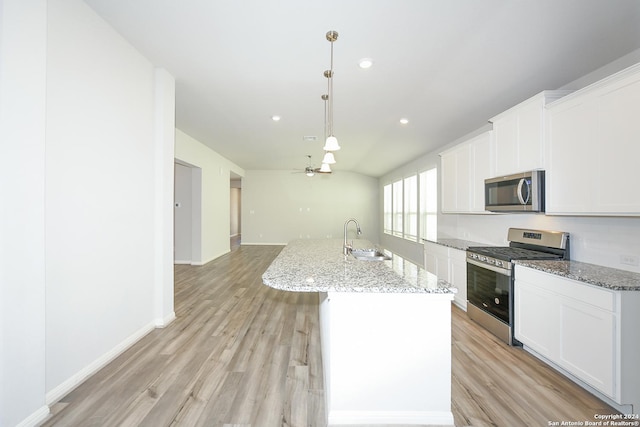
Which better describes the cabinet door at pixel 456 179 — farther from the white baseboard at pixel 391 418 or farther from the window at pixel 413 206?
the white baseboard at pixel 391 418

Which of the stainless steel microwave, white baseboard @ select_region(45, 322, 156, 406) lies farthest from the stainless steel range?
white baseboard @ select_region(45, 322, 156, 406)

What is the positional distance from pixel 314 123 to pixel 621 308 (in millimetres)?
4004

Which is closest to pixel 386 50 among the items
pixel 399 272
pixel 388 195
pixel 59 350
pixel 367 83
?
pixel 367 83

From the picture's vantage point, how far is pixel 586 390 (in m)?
2.00

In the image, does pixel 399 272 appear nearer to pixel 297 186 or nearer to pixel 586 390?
pixel 586 390

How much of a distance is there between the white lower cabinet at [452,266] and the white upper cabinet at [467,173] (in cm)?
58

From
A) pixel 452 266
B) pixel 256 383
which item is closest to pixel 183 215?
pixel 256 383

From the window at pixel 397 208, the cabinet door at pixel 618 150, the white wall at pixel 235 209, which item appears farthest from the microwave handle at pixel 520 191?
the white wall at pixel 235 209

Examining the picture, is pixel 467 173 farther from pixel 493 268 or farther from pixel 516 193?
pixel 493 268

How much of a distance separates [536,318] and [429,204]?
12.3ft

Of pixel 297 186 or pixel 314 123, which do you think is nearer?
pixel 314 123

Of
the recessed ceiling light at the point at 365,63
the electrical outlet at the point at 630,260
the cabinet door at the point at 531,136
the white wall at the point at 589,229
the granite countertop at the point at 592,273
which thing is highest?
the recessed ceiling light at the point at 365,63

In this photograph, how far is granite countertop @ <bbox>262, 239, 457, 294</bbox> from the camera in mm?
1541

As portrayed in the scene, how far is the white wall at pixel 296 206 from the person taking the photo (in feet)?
32.1
